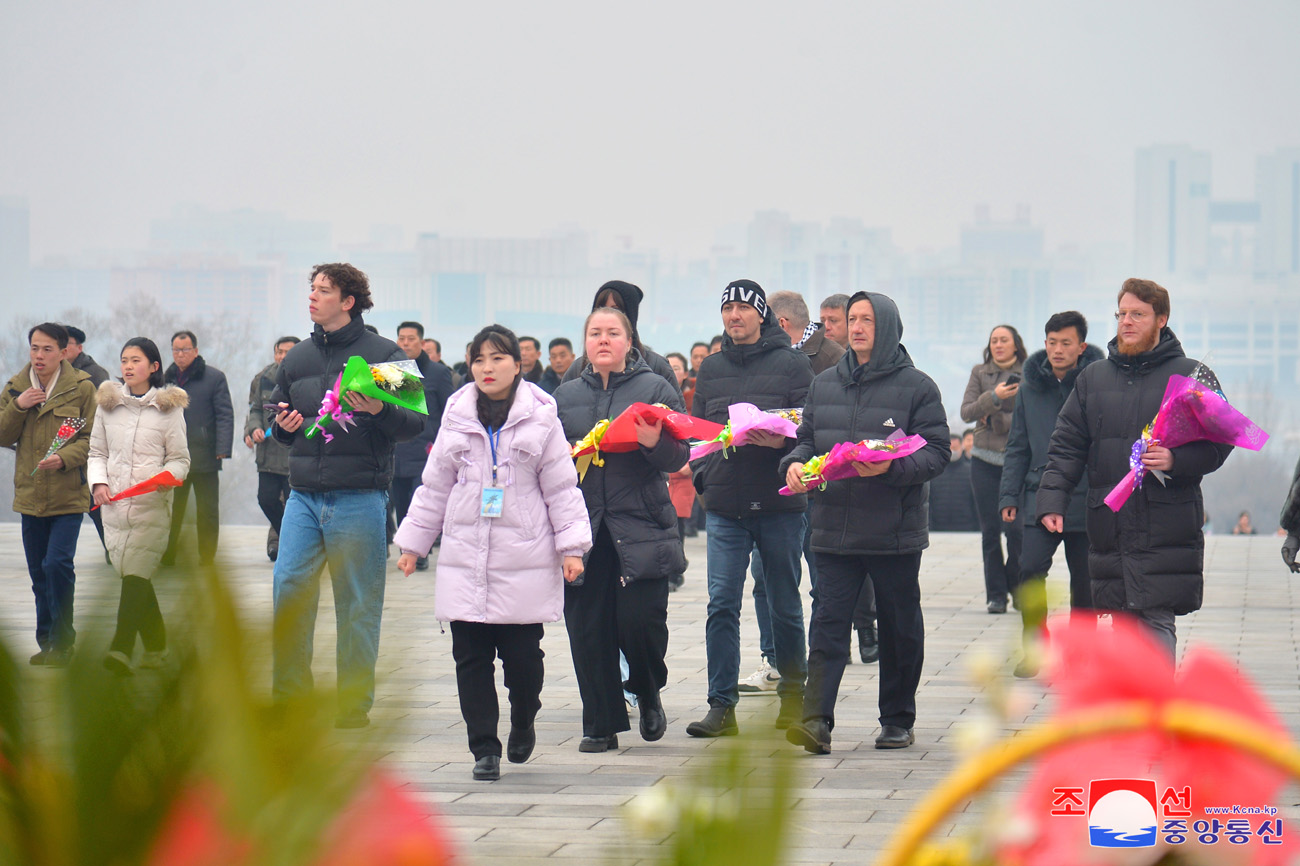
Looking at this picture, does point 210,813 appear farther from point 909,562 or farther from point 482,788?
point 909,562

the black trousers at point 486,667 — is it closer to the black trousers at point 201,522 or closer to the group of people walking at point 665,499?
the group of people walking at point 665,499

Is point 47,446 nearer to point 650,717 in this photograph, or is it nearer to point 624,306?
point 624,306

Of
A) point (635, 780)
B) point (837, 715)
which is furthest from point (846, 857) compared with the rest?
point (837, 715)

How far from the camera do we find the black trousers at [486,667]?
20.2 ft

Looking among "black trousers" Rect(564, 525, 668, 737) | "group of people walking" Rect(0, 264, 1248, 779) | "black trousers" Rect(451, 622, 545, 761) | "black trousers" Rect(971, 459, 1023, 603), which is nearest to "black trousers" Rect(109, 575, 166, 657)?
"group of people walking" Rect(0, 264, 1248, 779)

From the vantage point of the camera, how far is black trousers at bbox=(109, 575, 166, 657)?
0.79 m

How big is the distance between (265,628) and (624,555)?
19.0 ft

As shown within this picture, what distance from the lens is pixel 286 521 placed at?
6832mm

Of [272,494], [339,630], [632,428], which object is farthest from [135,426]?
[339,630]

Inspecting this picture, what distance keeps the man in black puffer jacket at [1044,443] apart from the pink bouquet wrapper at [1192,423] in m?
2.05

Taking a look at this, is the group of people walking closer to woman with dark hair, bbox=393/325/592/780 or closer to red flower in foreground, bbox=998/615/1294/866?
woman with dark hair, bbox=393/325/592/780

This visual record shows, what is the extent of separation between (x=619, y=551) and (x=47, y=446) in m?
4.67

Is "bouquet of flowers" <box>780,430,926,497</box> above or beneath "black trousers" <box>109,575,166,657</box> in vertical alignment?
beneath

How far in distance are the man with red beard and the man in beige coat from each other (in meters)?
5.84
